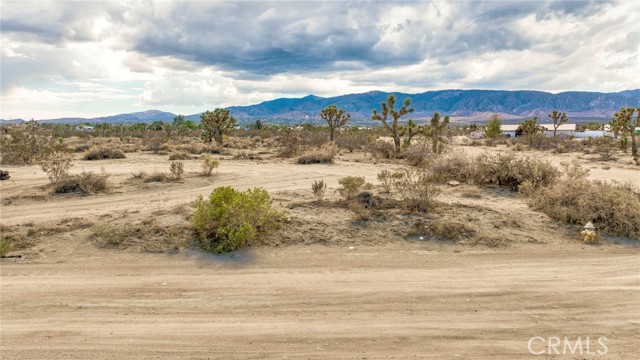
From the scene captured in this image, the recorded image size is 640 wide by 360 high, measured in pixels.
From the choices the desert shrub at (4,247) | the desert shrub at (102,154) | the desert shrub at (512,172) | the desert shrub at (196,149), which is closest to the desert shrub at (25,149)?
the desert shrub at (102,154)

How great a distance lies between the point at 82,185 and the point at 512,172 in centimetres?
1337

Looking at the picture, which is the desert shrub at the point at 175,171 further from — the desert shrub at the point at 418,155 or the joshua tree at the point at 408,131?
the joshua tree at the point at 408,131

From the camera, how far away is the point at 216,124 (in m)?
37.1

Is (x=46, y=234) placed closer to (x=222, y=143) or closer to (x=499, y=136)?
(x=222, y=143)

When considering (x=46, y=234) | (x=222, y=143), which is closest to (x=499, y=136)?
(x=222, y=143)

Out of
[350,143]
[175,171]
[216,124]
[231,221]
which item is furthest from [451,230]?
[216,124]

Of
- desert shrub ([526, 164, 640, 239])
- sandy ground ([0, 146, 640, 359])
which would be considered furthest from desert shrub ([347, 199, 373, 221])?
desert shrub ([526, 164, 640, 239])

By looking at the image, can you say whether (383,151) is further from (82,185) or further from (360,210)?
(82,185)

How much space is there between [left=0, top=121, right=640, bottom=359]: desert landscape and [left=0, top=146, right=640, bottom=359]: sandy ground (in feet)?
0.09

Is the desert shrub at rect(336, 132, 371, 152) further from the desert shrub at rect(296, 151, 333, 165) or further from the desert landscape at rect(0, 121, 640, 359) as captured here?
the desert landscape at rect(0, 121, 640, 359)

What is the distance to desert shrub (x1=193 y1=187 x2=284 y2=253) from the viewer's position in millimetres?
8617

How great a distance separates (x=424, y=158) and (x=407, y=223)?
13.5 m

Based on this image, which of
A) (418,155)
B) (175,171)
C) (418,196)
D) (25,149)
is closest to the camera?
(418,196)

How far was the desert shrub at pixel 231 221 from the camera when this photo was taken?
28.3ft
